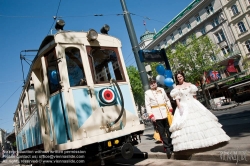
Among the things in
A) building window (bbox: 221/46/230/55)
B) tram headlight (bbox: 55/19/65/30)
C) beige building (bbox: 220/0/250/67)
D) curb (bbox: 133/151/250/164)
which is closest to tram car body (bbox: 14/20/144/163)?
tram headlight (bbox: 55/19/65/30)

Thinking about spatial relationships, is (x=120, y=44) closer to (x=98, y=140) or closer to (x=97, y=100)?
(x=97, y=100)

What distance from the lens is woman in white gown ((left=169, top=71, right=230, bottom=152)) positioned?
3.93 meters

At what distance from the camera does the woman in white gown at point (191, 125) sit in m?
3.93

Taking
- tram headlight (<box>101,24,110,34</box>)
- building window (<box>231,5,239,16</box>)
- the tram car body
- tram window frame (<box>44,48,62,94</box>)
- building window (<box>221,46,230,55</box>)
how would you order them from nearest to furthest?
the tram car body
tram window frame (<box>44,48,62,94</box>)
tram headlight (<box>101,24,110,34</box>)
building window (<box>231,5,239,16</box>)
building window (<box>221,46,230,55</box>)

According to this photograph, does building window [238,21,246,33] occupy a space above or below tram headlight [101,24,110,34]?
above

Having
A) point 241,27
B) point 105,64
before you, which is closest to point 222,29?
point 241,27

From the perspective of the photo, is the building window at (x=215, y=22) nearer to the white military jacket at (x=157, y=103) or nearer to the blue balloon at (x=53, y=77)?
the white military jacket at (x=157, y=103)

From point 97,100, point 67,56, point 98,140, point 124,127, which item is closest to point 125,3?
point 67,56

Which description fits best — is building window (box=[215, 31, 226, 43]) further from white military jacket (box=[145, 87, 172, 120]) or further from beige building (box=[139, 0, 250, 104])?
white military jacket (box=[145, 87, 172, 120])

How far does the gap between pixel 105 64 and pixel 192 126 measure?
273 cm

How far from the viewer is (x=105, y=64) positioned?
5.40 m

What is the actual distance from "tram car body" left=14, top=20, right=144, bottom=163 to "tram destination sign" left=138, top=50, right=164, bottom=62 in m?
0.67

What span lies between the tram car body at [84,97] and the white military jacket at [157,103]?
1.85ft

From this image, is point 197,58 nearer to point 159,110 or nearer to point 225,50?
point 225,50
